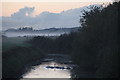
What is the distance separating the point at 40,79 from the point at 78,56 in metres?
8.39

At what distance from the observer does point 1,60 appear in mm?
31844

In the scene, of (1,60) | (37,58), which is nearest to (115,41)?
(1,60)

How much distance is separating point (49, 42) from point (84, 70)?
42.9 meters

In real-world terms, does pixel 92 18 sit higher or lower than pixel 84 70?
higher

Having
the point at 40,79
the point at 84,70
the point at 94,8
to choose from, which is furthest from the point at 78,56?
the point at 40,79

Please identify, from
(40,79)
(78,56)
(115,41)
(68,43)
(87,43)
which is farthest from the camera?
(68,43)

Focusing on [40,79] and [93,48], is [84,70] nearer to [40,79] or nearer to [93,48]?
[93,48]

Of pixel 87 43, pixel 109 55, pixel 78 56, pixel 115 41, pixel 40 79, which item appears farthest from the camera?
pixel 78 56

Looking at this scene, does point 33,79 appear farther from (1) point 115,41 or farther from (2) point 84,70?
(1) point 115,41

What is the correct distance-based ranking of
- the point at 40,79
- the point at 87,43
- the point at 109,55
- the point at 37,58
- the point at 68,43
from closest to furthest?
the point at 109,55 → the point at 40,79 → the point at 87,43 → the point at 37,58 → the point at 68,43

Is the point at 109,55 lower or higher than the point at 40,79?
higher

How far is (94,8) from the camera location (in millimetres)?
39094

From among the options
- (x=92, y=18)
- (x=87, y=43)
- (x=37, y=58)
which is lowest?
(x=37, y=58)

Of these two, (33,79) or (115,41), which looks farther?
(33,79)
